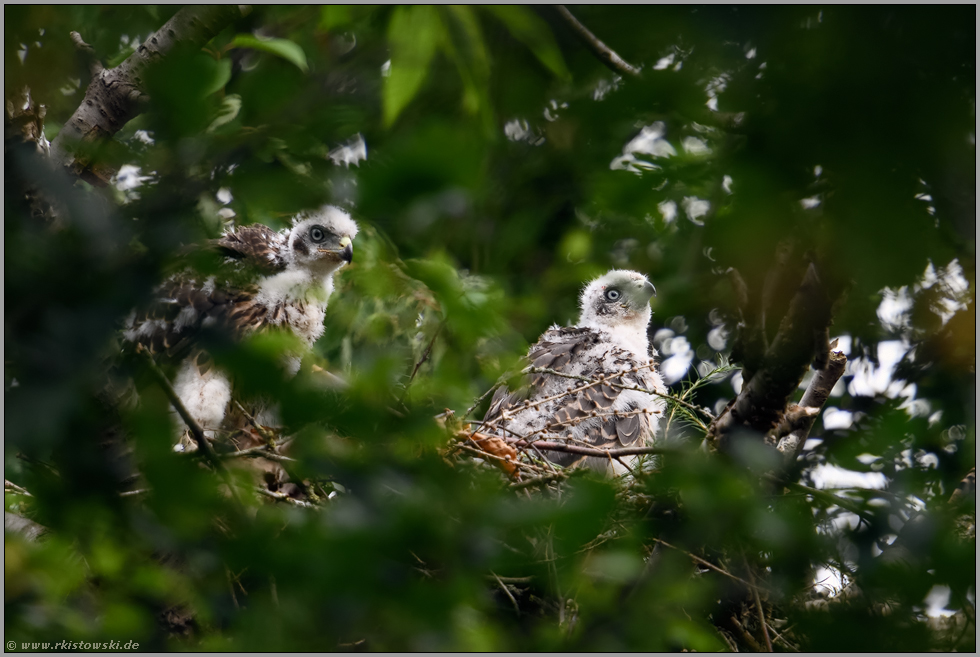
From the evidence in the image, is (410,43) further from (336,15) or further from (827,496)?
(827,496)

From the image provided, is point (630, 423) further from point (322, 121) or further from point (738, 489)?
point (322, 121)

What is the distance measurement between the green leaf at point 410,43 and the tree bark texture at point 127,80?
2.49 feet

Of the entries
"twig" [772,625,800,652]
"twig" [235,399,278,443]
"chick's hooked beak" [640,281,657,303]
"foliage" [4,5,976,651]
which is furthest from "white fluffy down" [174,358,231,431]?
"chick's hooked beak" [640,281,657,303]

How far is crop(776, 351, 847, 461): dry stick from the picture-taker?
9.07 feet

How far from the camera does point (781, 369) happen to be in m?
2.35

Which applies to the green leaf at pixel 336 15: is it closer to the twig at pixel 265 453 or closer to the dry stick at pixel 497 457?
the twig at pixel 265 453

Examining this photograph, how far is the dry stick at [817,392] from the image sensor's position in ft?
9.07

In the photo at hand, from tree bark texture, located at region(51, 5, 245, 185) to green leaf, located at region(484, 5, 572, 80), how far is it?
91 cm

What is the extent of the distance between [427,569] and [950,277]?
145 centimetres

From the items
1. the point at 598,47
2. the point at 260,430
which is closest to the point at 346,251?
the point at 260,430

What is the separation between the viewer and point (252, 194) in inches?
37.6

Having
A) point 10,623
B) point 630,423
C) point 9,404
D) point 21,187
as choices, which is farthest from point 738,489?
point 630,423

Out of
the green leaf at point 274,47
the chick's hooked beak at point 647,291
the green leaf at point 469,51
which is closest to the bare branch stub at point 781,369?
the green leaf at point 469,51

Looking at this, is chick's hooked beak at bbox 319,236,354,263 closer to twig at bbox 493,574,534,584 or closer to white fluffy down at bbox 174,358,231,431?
white fluffy down at bbox 174,358,231,431
